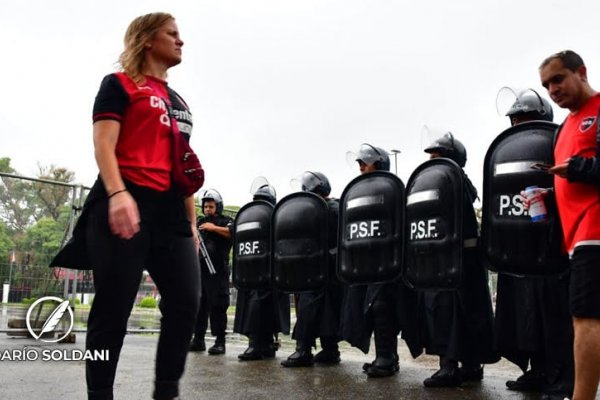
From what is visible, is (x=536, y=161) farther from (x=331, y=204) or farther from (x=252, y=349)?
(x=252, y=349)

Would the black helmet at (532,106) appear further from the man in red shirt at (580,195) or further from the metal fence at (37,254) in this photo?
the metal fence at (37,254)

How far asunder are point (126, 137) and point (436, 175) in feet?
8.25

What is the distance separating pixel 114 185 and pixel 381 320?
3111mm

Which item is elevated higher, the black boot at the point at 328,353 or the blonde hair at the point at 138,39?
the blonde hair at the point at 138,39

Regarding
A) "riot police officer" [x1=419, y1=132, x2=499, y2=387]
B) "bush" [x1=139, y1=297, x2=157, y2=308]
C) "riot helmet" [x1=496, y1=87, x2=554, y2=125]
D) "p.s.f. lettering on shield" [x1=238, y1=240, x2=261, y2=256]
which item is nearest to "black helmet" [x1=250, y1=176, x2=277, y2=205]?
"p.s.f. lettering on shield" [x1=238, y1=240, x2=261, y2=256]

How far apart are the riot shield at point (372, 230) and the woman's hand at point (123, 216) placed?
2804mm

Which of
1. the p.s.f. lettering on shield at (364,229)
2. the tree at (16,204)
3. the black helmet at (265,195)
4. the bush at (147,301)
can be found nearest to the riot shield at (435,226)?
the p.s.f. lettering on shield at (364,229)

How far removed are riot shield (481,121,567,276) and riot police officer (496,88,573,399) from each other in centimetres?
15

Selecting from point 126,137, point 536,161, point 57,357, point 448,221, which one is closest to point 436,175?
point 448,221

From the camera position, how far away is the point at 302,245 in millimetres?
5523

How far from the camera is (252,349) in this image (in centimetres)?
605

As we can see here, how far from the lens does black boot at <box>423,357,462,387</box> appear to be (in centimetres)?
433

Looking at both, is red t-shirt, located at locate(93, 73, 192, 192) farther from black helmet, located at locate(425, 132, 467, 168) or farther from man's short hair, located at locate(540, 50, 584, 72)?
black helmet, located at locate(425, 132, 467, 168)

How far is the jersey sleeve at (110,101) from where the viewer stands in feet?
7.67
